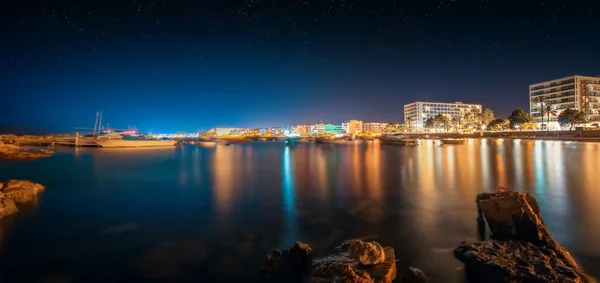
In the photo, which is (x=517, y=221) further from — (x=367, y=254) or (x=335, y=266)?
(x=335, y=266)

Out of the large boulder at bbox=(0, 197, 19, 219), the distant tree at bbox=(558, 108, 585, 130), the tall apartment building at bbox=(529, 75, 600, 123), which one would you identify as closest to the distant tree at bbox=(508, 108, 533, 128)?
the distant tree at bbox=(558, 108, 585, 130)

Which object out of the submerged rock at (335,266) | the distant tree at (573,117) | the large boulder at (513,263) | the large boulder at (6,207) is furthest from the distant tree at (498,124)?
the large boulder at (6,207)

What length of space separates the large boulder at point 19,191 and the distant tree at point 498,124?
113228 millimetres

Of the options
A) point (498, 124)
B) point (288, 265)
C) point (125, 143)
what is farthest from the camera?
point (498, 124)

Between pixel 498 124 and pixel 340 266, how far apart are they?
111m

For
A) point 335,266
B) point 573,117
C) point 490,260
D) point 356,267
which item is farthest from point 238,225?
point 573,117

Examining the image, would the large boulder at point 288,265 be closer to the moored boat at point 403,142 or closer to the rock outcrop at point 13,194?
the rock outcrop at point 13,194

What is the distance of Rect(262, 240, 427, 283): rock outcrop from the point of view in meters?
4.47

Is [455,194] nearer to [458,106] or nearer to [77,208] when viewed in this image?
[77,208]

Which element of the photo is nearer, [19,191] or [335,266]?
[335,266]

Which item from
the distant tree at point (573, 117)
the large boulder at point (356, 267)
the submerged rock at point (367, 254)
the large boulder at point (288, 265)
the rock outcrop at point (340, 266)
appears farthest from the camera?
the distant tree at point (573, 117)

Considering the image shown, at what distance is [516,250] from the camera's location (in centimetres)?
520

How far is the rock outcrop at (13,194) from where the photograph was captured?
8.78 meters

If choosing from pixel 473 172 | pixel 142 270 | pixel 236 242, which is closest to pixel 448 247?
pixel 236 242
